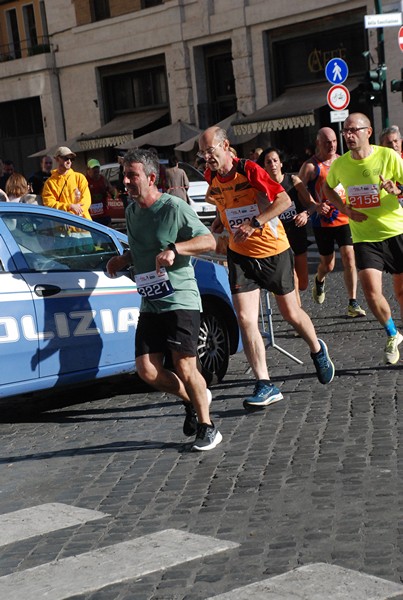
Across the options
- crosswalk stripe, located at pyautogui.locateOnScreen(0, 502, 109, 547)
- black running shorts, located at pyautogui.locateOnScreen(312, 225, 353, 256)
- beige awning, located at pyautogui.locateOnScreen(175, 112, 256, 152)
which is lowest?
beige awning, located at pyautogui.locateOnScreen(175, 112, 256, 152)

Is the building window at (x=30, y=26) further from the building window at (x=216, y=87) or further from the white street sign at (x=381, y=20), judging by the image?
→ the white street sign at (x=381, y=20)

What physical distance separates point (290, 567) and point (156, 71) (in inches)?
1403

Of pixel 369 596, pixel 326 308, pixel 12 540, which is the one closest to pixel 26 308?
pixel 12 540

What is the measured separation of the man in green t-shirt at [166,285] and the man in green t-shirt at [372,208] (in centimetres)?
215

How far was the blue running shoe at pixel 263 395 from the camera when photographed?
26.0 ft

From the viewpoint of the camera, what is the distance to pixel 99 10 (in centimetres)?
4147

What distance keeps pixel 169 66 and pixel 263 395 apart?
1211 inches

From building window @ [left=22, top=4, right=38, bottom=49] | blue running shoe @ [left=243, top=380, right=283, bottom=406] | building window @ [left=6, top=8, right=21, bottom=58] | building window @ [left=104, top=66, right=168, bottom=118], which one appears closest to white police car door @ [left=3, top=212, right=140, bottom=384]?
blue running shoe @ [left=243, top=380, right=283, bottom=406]

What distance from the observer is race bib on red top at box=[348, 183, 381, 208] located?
8.79 m

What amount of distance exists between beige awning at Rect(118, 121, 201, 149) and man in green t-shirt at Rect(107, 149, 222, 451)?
28476mm

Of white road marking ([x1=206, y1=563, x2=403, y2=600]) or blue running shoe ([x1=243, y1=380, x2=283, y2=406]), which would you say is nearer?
white road marking ([x1=206, y1=563, x2=403, y2=600])

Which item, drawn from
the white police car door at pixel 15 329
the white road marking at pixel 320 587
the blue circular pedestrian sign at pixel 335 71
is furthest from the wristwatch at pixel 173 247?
the blue circular pedestrian sign at pixel 335 71

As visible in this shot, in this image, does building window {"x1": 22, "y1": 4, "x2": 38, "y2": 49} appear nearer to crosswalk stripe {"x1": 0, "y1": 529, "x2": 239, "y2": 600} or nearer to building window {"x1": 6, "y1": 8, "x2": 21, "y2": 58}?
building window {"x1": 6, "y1": 8, "x2": 21, "y2": 58}

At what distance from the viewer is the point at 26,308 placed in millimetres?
7816
